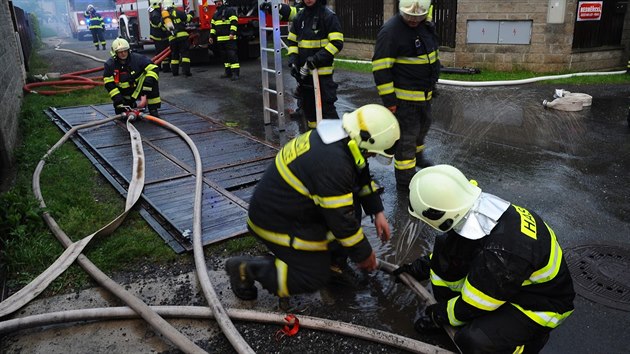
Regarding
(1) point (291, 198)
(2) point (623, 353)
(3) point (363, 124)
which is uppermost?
(3) point (363, 124)

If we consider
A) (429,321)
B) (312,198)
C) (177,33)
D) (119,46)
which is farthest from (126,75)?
(429,321)

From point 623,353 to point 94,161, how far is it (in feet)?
18.0

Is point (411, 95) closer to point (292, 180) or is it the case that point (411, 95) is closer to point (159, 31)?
point (292, 180)

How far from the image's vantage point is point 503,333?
2.40 meters

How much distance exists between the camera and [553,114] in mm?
7328

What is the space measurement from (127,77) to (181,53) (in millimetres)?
4520

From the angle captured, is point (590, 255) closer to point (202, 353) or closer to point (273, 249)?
point (273, 249)

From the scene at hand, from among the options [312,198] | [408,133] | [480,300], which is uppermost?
→ [312,198]

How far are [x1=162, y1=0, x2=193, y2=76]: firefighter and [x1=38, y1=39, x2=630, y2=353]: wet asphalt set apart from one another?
1621 millimetres

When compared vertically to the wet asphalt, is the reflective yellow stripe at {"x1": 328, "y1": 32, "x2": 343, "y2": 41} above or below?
above

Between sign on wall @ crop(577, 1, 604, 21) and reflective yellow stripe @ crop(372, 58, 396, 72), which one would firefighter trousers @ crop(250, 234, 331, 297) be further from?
sign on wall @ crop(577, 1, 604, 21)

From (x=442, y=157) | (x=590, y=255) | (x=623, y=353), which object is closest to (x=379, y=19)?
(x=442, y=157)

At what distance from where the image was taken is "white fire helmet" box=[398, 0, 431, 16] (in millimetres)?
4340

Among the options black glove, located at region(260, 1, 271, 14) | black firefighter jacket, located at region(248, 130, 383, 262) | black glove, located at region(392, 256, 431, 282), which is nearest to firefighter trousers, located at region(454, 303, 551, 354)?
black glove, located at region(392, 256, 431, 282)
